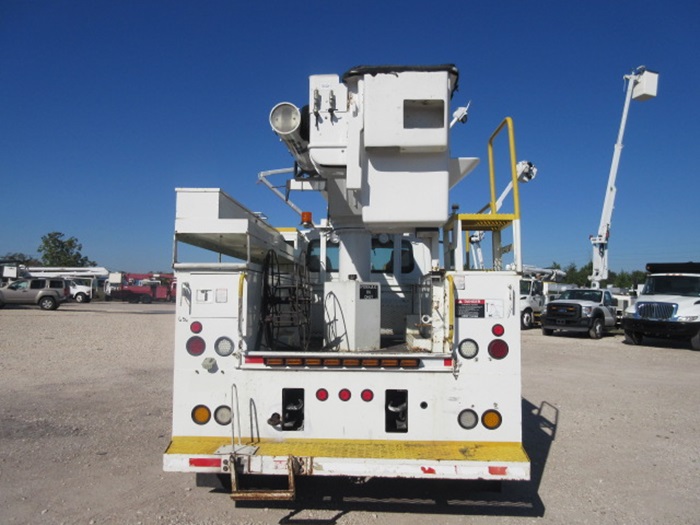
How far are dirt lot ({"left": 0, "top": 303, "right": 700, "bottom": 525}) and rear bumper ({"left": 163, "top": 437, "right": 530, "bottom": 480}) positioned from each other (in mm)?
491

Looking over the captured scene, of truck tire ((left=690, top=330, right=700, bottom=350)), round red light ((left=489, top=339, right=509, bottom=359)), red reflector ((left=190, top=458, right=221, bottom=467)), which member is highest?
round red light ((left=489, top=339, right=509, bottom=359))

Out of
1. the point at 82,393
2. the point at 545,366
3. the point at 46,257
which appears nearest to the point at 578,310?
the point at 545,366

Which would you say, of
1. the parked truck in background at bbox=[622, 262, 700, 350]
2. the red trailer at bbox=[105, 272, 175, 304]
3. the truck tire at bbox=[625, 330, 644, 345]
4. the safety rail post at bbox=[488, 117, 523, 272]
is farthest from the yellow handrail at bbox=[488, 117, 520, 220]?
the red trailer at bbox=[105, 272, 175, 304]

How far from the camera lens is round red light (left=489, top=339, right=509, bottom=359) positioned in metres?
3.98

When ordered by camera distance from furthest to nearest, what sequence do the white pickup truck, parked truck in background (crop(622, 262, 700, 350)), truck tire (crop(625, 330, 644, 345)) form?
the white pickup truck → truck tire (crop(625, 330, 644, 345)) → parked truck in background (crop(622, 262, 700, 350))

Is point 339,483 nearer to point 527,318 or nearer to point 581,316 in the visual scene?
point 581,316

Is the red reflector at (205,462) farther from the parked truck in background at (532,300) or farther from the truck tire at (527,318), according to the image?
the truck tire at (527,318)

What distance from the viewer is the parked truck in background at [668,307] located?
1727 cm

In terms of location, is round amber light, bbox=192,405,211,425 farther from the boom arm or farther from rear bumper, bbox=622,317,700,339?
the boom arm

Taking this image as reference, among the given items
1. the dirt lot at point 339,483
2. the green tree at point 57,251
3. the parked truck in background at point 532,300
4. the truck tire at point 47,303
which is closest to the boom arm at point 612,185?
the parked truck in background at point 532,300

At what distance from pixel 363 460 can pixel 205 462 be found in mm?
1070

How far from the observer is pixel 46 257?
252 feet

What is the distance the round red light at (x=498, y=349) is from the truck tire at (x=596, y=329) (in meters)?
19.5

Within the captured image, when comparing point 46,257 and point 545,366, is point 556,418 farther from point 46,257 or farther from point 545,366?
point 46,257
